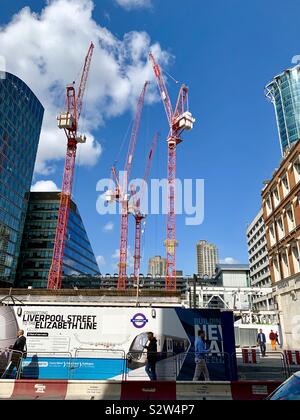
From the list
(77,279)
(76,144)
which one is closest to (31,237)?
(77,279)

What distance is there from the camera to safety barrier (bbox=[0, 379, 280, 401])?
9969mm

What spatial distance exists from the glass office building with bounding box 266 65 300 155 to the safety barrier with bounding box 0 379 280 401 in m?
133

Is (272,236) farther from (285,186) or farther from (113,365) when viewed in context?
(113,365)

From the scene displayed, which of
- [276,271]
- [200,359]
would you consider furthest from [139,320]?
[276,271]

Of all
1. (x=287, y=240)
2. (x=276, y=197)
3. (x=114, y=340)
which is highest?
(x=276, y=197)

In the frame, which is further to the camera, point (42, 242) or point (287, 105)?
point (287, 105)

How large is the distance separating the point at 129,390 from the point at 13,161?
81532mm

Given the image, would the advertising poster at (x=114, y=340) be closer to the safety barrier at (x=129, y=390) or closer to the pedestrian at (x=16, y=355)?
the pedestrian at (x=16, y=355)

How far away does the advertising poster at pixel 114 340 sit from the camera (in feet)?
38.8

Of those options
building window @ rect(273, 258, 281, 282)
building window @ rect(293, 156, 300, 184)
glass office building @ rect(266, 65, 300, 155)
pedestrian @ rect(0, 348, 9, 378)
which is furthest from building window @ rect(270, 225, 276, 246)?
glass office building @ rect(266, 65, 300, 155)

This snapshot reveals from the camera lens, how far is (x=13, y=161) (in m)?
81.2

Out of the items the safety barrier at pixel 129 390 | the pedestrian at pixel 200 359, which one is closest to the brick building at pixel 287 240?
the pedestrian at pixel 200 359

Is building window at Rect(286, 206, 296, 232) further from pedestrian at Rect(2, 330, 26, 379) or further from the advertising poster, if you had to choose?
pedestrian at Rect(2, 330, 26, 379)
